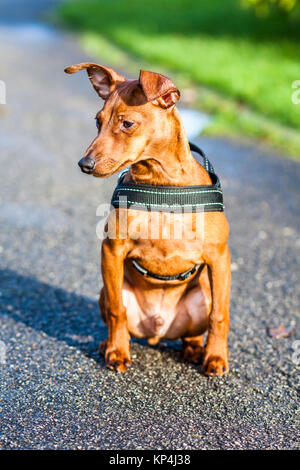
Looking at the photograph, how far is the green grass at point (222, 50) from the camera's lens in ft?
30.7

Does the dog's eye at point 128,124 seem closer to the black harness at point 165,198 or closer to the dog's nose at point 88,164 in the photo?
the dog's nose at point 88,164

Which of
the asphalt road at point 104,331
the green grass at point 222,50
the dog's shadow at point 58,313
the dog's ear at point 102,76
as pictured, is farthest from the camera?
the green grass at point 222,50

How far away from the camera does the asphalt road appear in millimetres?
3020

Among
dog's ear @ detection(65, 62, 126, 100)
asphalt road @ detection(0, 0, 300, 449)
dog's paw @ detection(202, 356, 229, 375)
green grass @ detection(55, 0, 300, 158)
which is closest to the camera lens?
asphalt road @ detection(0, 0, 300, 449)

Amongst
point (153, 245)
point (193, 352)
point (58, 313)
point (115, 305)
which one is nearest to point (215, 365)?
point (193, 352)

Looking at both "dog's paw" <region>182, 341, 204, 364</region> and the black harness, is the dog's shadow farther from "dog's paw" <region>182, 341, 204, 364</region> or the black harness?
the black harness

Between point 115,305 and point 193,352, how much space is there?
583 mm

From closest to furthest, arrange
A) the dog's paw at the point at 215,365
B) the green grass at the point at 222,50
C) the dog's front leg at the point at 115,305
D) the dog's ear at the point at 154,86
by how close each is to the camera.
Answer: the dog's ear at the point at 154,86 → the dog's front leg at the point at 115,305 → the dog's paw at the point at 215,365 → the green grass at the point at 222,50

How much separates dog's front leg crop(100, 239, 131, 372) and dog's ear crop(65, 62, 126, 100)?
767mm

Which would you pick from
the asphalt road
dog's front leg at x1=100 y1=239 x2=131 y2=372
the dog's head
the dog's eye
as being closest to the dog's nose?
the dog's head

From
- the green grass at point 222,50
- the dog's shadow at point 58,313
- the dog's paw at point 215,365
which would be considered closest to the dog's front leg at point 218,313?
the dog's paw at point 215,365

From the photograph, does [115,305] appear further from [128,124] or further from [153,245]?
[128,124]

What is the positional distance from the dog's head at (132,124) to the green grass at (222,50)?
17.1ft

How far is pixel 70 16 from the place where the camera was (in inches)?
937
